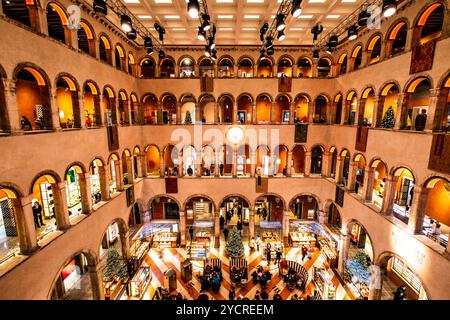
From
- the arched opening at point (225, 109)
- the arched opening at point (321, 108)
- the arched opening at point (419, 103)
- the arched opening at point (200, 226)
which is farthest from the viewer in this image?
the arched opening at point (225, 109)

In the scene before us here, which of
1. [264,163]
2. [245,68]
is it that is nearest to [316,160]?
[264,163]

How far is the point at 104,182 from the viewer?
13055 millimetres

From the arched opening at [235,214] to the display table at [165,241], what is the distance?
435 centimetres

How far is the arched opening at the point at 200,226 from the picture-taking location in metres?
17.0

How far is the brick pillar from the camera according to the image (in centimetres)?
813

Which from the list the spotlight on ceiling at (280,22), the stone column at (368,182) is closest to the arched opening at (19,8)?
the spotlight on ceiling at (280,22)

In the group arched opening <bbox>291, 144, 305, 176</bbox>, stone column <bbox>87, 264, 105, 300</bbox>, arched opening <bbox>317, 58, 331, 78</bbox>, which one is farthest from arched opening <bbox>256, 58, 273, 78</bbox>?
stone column <bbox>87, 264, 105, 300</bbox>

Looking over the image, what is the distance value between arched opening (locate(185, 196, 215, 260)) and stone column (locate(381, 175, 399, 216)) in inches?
440

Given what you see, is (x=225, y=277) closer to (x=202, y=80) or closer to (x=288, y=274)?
(x=288, y=274)

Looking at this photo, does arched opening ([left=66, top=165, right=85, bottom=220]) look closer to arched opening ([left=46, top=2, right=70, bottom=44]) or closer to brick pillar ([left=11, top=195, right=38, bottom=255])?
brick pillar ([left=11, top=195, right=38, bottom=255])

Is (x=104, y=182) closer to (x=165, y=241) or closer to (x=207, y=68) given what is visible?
(x=165, y=241)

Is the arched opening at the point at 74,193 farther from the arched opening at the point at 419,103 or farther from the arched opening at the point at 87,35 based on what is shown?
the arched opening at the point at 419,103

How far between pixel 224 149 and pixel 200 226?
23.7ft

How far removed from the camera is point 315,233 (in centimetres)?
1889
